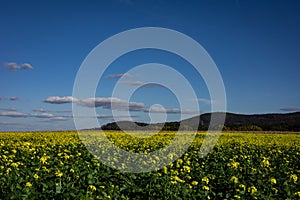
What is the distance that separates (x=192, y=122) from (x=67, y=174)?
45789 mm

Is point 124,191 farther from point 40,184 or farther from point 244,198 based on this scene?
point 244,198

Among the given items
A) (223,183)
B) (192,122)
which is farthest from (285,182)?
(192,122)

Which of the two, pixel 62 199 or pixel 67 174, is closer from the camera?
pixel 62 199

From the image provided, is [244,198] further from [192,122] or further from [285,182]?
[192,122]

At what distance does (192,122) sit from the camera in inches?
2108

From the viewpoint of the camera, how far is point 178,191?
270 inches

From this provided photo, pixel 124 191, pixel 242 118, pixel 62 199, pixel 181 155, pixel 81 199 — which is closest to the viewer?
pixel 81 199

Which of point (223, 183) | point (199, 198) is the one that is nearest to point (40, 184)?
point (199, 198)

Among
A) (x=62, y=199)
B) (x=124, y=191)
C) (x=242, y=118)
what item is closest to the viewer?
(x=62, y=199)

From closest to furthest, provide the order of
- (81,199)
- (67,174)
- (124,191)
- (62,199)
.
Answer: (81,199)
(62,199)
(124,191)
(67,174)

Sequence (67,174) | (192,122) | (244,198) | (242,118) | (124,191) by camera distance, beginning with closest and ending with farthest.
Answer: (244,198) → (124,191) → (67,174) → (192,122) → (242,118)

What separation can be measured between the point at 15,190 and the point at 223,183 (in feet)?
14.6

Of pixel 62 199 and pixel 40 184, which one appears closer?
pixel 62 199

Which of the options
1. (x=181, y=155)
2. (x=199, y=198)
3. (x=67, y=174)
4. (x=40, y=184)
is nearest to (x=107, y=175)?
(x=67, y=174)
